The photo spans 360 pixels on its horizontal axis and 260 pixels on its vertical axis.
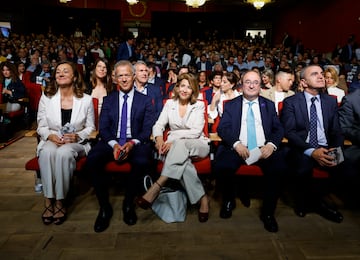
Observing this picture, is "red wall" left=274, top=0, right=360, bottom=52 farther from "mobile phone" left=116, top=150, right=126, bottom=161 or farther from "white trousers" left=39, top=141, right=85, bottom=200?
"white trousers" left=39, top=141, right=85, bottom=200

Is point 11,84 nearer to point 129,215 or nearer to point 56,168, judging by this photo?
→ point 56,168

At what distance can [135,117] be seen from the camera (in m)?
2.53

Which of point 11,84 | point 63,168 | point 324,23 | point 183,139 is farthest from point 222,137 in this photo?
point 324,23

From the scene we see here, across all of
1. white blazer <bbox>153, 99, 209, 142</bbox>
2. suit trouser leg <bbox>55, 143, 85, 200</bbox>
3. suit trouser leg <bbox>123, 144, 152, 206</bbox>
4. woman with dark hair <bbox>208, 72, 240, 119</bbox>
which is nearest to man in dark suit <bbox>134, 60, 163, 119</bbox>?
woman with dark hair <bbox>208, 72, 240, 119</bbox>

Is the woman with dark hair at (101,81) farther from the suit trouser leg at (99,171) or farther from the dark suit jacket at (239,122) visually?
the dark suit jacket at (239,122)

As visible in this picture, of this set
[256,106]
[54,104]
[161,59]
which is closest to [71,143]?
[54,104]

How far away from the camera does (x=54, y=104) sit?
250 centimetres

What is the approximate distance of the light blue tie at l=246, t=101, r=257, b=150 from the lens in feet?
8.11

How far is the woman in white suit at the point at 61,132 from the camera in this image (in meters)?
2.26

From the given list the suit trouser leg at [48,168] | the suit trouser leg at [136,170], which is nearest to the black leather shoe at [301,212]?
the suit trouser leg at [136,170]

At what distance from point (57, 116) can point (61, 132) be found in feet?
0.42

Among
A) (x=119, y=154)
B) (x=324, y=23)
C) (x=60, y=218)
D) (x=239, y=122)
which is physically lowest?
(x=60, y=218)

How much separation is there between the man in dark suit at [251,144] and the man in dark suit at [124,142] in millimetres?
566

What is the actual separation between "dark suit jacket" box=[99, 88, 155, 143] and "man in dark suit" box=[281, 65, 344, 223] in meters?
1.06
